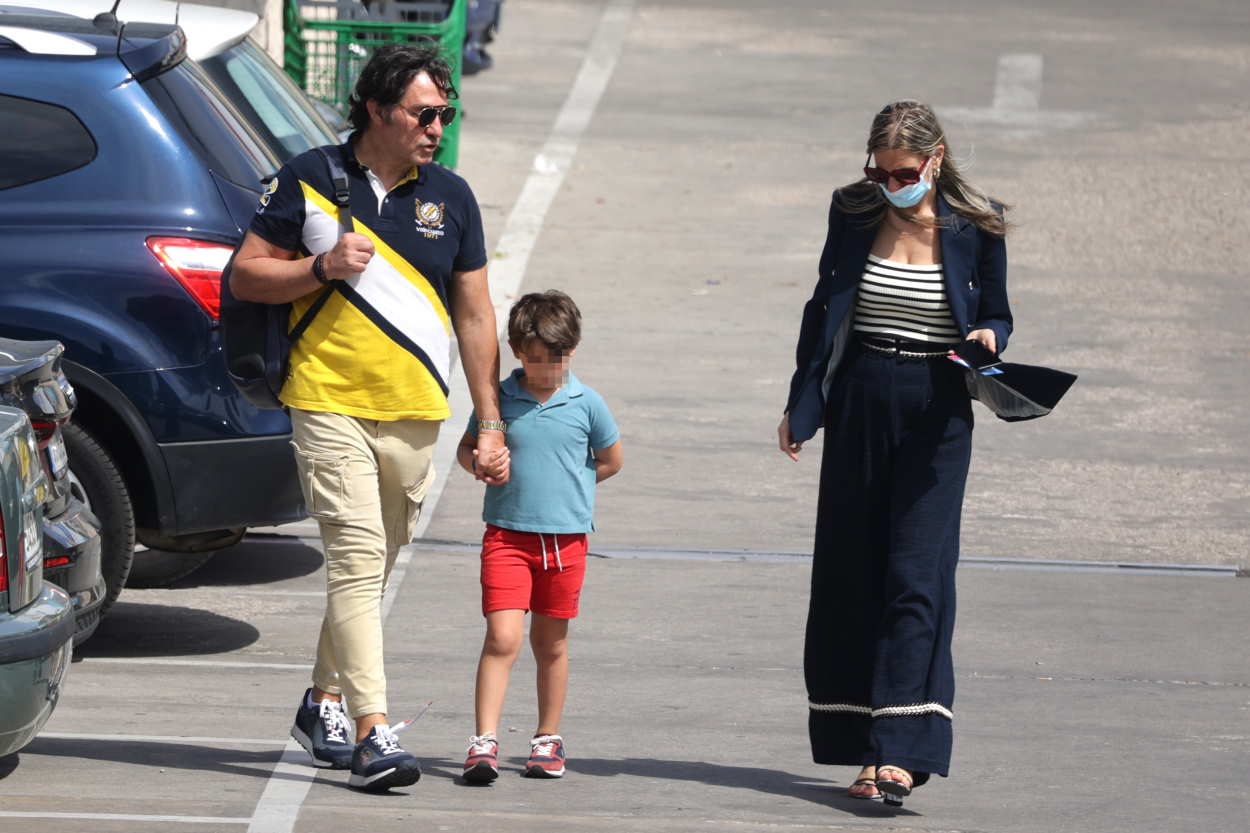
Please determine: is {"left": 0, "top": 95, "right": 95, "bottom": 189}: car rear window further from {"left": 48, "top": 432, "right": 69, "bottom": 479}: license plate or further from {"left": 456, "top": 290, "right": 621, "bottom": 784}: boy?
{"left": 456, "top": 290, "right": 621, "bottom": 784}: boy

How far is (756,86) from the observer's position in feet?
66.9

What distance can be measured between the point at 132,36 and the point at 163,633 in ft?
6.58

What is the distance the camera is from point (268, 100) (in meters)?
7.80

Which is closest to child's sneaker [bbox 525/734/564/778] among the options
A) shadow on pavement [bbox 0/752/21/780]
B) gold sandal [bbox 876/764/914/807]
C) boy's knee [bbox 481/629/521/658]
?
boy's knee [bbox 481/629/521/658]

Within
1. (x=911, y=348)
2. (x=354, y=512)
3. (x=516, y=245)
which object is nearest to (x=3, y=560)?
(x=354, y=512)

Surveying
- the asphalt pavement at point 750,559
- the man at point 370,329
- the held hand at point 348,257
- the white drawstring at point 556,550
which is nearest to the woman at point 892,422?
the asphalt pavement at point 750,559

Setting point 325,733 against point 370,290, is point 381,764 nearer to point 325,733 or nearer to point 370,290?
point 325,733

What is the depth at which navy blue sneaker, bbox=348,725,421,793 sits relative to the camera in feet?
17.3

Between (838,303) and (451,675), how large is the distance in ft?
6.61

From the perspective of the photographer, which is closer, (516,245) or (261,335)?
(261,335)

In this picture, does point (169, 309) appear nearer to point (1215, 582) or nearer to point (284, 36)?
point (1215, 582)

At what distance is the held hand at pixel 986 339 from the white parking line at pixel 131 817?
7.07 ft

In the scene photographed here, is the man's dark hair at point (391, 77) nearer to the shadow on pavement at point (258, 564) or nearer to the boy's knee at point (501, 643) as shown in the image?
the boy's knee at point (501, 643)

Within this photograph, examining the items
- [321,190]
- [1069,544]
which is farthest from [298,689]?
[1069,544]
